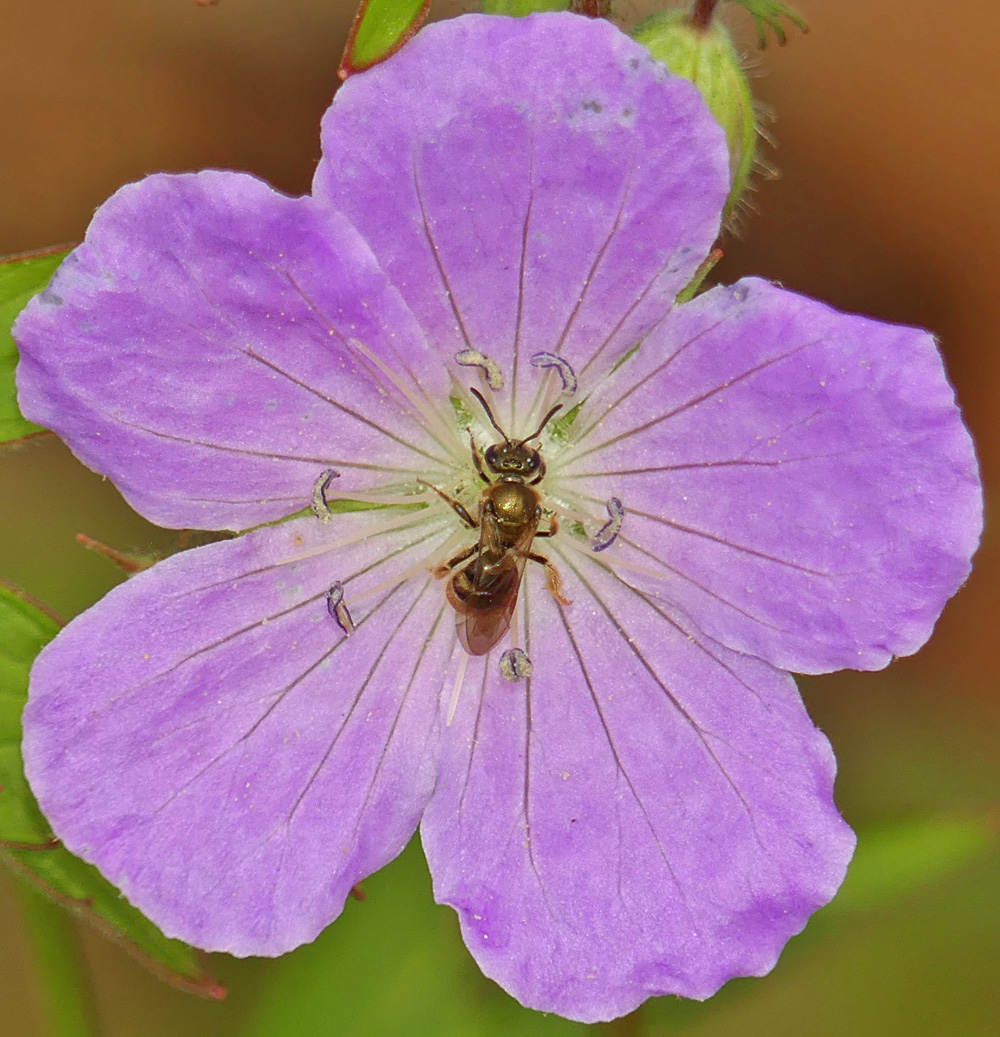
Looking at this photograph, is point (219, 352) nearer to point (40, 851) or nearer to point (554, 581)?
point (554, 581)

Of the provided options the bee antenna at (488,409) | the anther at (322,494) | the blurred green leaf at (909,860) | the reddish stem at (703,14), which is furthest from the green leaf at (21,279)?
the blurred green leaf at (909,860)

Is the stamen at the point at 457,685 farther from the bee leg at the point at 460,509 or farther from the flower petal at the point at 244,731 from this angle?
the bee leg at the point at 460,509

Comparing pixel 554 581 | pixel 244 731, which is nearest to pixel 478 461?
pixel 554 581

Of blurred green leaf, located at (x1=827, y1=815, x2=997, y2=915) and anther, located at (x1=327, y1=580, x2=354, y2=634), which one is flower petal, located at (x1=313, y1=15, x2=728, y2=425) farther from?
blurred green leaf, located at (x1=827, y1=815, x2=997, y2=915)

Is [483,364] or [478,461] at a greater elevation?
[483,364]

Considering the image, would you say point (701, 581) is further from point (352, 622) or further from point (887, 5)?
Result: point (887, 5)

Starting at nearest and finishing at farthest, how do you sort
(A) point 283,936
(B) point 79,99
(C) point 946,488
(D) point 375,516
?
(C) point 946,488 → (A) point 283,936 → (D) point 375,516 → (B) point 79,99

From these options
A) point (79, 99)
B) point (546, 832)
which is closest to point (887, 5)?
point (79, 99)
